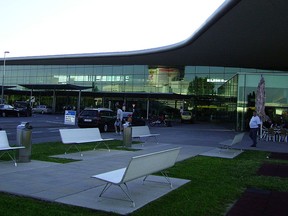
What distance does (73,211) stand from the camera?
6.12 m

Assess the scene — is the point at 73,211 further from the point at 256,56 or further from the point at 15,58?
the point at 15,58

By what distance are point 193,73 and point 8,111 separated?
82.3ft

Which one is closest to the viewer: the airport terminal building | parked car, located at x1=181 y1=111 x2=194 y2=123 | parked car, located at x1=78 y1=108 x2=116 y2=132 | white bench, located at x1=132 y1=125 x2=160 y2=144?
white bench, located at x1=132 y1=125 x2=160 y2=144

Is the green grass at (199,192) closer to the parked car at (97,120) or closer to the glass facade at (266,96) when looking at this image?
the parked car at (97,120)

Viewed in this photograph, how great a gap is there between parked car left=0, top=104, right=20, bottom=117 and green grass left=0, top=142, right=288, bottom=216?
106ft

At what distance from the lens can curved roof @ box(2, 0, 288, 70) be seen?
22047mm

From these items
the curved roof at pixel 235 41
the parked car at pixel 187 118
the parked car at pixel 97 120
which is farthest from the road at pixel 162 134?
the parked car at pixel 187 118

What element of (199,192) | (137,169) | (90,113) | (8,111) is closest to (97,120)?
(90,113)

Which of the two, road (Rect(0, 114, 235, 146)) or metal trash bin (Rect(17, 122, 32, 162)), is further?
road (Rect(0, 114, 235, 146))

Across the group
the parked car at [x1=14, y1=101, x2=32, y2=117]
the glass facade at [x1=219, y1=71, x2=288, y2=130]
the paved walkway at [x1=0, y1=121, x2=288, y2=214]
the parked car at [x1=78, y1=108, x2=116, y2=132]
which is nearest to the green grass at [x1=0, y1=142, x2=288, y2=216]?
the paved walkway at [x1=0, y1=121, x2=288, y2=214]

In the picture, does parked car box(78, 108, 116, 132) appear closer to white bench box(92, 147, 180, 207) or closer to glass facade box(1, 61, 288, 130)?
white bench box(92, 147, 180, 207)

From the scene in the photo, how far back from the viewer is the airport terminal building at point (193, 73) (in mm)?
→ 27453

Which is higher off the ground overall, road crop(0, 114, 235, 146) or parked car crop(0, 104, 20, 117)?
parked car crop(0, 104, 20, 117)

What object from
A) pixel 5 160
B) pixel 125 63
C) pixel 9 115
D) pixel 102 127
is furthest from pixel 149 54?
pixel 5 160
